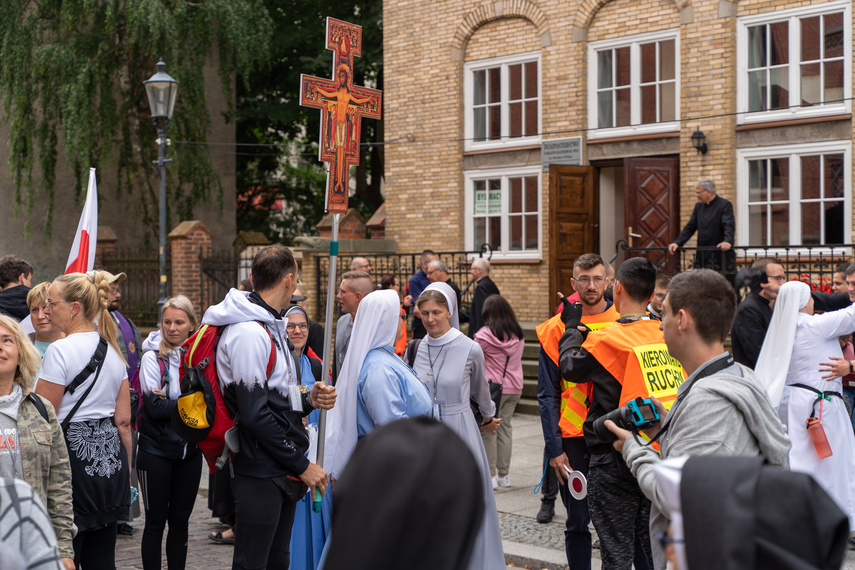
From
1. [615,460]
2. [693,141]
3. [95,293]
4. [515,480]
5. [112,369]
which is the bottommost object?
[515,480]

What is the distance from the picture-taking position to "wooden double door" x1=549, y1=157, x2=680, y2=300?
16.0 metres

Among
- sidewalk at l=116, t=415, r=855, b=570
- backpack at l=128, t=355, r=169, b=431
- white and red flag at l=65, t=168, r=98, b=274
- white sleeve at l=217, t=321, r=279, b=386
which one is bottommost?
sidewalk at l=116, t=415, r=855, b=570

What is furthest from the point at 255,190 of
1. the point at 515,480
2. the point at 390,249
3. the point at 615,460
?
the point at 615,460

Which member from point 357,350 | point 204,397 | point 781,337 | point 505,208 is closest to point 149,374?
point 204,397

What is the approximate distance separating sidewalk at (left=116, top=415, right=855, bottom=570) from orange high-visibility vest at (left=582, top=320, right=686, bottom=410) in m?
2.57

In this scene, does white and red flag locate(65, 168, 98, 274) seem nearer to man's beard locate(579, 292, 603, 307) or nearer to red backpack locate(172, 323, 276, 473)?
red backpack locate(172, 323, 276, 473)

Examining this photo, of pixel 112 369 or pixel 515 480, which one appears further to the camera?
pixel 515 480

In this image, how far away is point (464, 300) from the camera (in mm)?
17703

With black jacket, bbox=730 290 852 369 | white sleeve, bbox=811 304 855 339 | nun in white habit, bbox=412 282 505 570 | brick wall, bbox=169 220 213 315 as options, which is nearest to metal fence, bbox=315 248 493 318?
brick wall, bbox=169 220 213 315

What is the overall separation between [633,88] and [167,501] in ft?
43.9

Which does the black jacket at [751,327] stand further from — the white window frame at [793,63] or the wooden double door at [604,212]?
the white window frame at [793,63]

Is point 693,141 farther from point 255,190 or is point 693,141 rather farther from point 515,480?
point 255,190

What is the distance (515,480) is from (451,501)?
25.7 ft

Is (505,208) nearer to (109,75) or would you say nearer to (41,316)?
(109,75)
